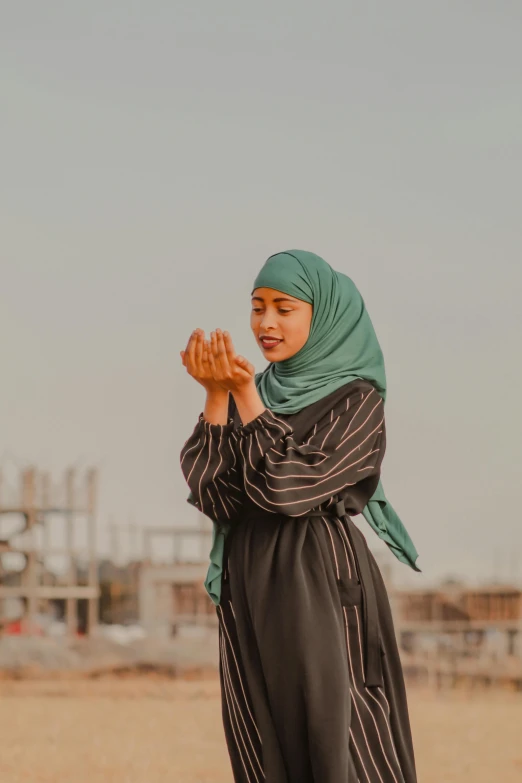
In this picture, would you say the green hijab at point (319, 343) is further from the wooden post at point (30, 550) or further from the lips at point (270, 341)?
the wooden post at point (30, 550)

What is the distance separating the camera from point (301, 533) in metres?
2.58

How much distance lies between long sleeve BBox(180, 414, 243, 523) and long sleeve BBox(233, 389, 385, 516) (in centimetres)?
5

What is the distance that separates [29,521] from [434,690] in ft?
20.4

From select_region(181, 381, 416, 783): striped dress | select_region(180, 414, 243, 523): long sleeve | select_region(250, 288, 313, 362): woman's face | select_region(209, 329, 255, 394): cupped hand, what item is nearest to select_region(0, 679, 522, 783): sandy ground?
select_region(181, 381, 416, 783): striped dress

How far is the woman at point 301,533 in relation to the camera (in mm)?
2492

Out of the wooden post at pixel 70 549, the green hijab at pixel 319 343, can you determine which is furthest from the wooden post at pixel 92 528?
the green hijab at pixel 319 343

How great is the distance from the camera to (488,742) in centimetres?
1010

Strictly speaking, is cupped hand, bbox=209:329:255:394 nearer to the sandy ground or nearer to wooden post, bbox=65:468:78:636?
the sandy ground

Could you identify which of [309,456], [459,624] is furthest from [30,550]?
[309,456]

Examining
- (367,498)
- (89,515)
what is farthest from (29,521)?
(367,498)

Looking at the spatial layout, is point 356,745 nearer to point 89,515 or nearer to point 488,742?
point 488,742

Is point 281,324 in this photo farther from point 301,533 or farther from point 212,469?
point 301,533

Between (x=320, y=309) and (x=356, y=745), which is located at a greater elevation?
(x=320, y=309)

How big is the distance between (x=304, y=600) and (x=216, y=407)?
18.5 inches
